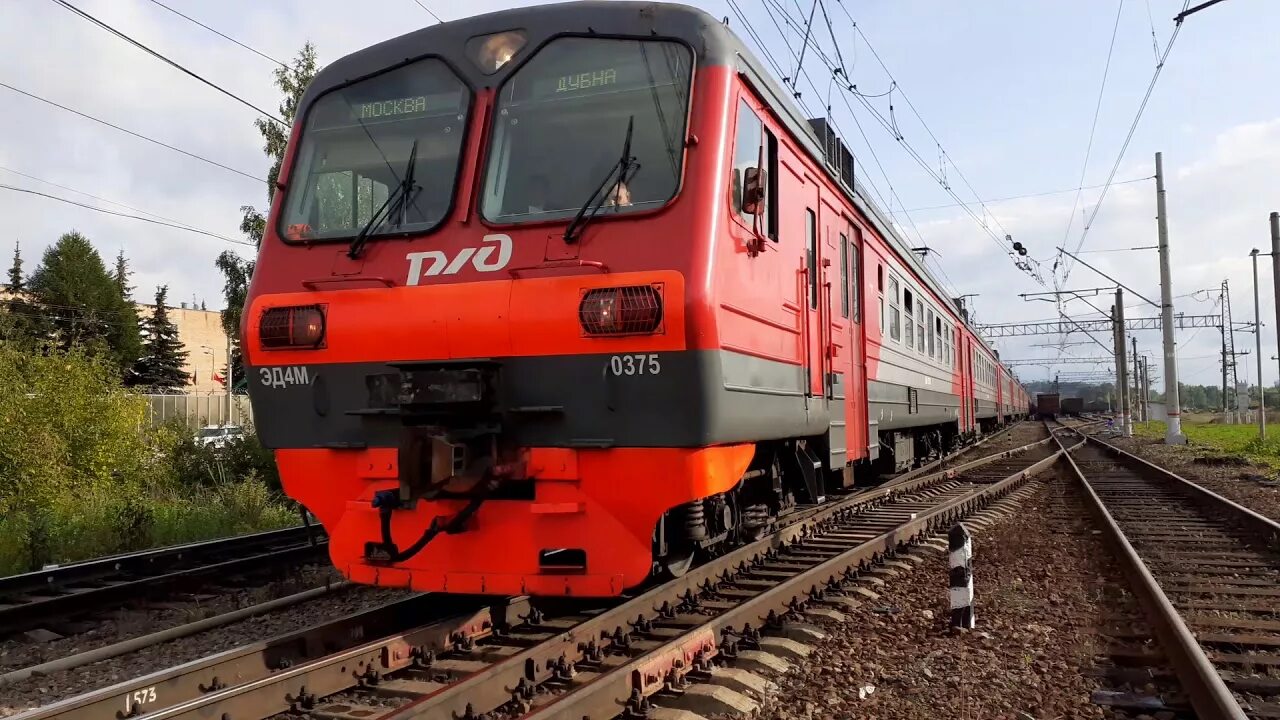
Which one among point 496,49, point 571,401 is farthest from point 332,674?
point 496,49

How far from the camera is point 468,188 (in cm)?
510

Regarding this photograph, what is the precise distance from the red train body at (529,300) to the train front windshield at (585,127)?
13mm

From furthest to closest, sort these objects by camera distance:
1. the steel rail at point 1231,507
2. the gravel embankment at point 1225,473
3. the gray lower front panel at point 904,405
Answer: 1. the gravel embankment at point 1225,473
2. the gray lower front panel at point 904,405
3. the steel rail at point 1231,507

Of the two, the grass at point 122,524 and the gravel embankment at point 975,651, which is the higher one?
the grass at point 122,524

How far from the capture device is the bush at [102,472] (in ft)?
33.2

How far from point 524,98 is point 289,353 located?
1.98m

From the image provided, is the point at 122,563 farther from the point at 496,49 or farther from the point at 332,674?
the point at 496,49

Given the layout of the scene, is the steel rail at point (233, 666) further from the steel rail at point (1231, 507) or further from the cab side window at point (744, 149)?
the steel rail at point (1231, 507)

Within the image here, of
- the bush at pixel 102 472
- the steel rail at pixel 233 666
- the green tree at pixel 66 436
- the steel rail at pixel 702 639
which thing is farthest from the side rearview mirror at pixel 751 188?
the green tree at pixel 66 436

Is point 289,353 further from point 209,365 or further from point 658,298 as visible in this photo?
point 209,365

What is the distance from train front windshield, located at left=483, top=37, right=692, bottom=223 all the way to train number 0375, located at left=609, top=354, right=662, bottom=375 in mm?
804

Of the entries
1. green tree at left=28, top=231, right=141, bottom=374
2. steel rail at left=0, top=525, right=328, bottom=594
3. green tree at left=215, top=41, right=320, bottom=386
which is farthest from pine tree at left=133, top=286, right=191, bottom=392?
steel rail at left=0, top=525, right=328, bottom=594

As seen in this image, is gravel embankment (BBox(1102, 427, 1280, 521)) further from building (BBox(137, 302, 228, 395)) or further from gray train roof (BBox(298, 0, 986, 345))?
building (BBox(137, 302, 228, 395))

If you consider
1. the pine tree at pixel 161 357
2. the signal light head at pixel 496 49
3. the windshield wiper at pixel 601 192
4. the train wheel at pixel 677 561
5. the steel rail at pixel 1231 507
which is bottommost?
the steel rail at pixel 1231 507
